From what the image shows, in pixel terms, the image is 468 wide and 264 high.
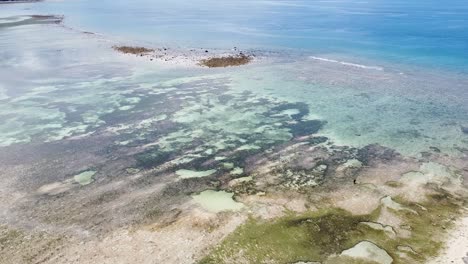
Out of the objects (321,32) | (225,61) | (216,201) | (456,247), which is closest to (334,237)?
(456,247)

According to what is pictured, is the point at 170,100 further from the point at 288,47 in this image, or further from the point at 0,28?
the point at 0,28

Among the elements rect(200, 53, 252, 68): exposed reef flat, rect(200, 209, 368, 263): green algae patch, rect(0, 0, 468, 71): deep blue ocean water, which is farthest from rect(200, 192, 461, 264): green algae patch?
rect(0, 0, 468, 71): deep blue ocean water

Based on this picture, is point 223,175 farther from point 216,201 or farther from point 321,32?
point 321,32

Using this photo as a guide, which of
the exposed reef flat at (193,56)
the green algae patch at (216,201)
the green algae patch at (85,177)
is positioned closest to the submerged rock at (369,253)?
the green algae patch at (216,201)

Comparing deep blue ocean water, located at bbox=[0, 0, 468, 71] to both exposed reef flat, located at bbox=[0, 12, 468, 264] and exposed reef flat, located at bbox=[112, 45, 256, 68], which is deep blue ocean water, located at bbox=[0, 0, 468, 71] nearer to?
exposed reef flat, located at bbox=[112, 45, 256, 68]

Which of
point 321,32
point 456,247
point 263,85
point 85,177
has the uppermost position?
point 321,32

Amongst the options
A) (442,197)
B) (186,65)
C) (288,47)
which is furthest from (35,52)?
(442,197)

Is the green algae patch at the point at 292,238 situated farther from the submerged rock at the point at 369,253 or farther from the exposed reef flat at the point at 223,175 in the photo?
the submerged rock at the point at 369,253
